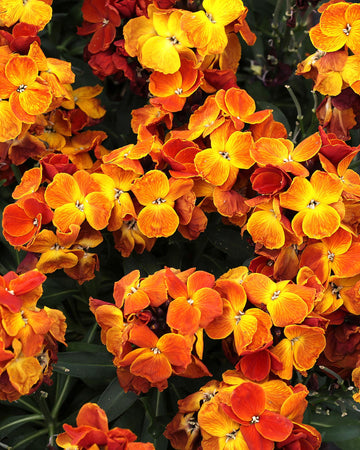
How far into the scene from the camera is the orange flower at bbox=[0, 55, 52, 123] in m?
1.32

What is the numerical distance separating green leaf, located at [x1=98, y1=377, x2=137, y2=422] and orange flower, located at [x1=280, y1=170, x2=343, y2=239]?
459 mm

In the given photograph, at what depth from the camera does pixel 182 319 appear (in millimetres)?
1103

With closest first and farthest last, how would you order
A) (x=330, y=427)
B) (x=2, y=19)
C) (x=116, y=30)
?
(x=330, y=427), (x=2, y=19), (x=116, y=30)

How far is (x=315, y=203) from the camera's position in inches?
47.4

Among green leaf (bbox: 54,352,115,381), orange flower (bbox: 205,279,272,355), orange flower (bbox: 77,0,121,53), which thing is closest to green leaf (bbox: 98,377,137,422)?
green leaf (bbox: 54,352,115,381)

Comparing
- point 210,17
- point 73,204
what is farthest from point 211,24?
point 73,204

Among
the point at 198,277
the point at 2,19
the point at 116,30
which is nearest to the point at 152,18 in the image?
the point at 116,30

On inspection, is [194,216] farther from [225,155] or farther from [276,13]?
[276,13]

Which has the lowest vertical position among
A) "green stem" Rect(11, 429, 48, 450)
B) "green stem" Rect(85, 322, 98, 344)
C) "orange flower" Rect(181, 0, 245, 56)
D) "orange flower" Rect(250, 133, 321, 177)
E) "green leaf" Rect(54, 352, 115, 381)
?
"green stem" Rect(11, 429, 48, 450)

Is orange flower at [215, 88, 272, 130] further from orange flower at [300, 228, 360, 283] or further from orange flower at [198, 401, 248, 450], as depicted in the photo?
orange flower at [198, 401, 248, 450]

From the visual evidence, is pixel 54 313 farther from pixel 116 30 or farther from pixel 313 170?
pixel 116 30

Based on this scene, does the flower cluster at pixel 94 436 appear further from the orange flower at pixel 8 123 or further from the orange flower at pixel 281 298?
the orange flower at pixel 8 123

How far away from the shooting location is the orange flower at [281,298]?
1.12 meters

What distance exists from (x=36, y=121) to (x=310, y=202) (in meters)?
0.57
